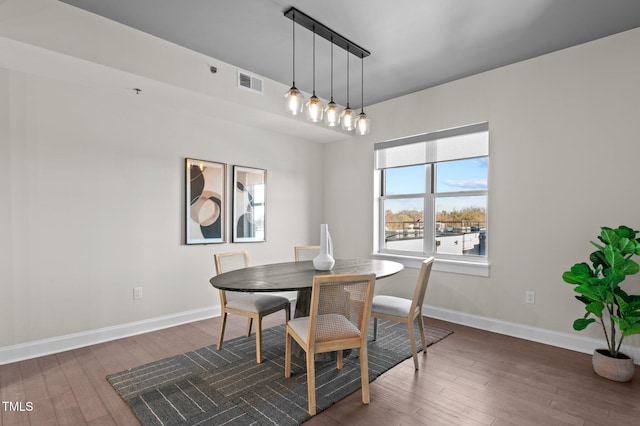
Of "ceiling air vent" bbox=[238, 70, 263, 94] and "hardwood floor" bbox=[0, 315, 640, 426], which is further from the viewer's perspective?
"ceiling air vent" bbox=[238, 70, 263, 94]

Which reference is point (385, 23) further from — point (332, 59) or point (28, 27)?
point (28, 27)

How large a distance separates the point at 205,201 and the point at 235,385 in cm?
221

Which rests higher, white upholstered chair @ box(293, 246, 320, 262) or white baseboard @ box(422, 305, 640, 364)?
white upholstered chair @ box(293, 246, 320, 262)

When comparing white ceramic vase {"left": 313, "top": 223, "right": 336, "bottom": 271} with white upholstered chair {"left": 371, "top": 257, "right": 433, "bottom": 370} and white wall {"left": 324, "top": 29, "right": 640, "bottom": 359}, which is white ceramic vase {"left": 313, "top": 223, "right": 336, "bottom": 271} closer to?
white upholstered chair {"left": 371, "top": 257, "right": 433, "bottom": 370}

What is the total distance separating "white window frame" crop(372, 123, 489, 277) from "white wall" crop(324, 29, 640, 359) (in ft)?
0.34

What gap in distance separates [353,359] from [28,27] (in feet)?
11.6

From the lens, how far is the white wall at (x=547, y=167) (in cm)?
283

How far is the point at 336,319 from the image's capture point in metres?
2.11

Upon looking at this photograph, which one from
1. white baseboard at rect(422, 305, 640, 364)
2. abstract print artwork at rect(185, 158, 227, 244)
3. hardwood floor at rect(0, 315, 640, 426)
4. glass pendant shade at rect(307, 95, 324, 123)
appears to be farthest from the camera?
abstract print artwork at rect(185, 158, 227, 244)

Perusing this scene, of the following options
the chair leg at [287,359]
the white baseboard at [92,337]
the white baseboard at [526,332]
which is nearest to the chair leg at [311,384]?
the chair leg at [287,359]

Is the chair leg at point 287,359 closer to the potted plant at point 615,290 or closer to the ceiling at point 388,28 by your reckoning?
the potted plant at point 615,290

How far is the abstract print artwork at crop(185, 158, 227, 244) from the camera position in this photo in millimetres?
3789

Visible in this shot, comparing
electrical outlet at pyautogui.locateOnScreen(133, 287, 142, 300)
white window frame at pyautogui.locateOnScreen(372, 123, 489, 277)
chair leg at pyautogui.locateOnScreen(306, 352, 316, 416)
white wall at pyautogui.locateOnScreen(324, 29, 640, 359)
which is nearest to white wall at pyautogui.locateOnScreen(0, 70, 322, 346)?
electrical outlet at pyautogui.locateOnScreen(133, 287, 142, 300)

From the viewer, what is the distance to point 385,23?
266 cm
